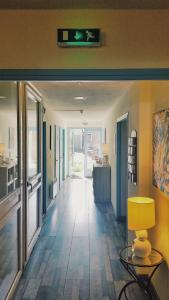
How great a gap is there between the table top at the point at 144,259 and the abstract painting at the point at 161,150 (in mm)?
628

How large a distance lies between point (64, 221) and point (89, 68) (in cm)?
437

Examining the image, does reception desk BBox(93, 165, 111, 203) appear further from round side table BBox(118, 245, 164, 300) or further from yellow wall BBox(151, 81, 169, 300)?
round side table BBox(118, 245, 164, 300)

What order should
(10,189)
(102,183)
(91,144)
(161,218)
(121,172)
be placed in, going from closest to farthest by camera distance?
(161,218), (10,189), (121,172), (102,183), (91,144)

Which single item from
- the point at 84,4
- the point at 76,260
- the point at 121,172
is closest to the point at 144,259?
the point at 76,260

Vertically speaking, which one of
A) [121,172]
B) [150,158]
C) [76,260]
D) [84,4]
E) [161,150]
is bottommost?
[76,260]

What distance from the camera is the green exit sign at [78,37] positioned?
1.83m

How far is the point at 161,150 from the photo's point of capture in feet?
8.57

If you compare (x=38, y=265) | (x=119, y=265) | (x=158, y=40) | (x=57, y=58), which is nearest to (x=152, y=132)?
(x=158, y=40)

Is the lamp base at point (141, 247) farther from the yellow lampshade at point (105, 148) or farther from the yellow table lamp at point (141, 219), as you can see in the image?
the yellow lampshade at point (105, 148)

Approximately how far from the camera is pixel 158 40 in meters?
1.87

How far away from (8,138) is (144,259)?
1817 mm

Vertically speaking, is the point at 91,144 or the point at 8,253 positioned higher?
the point at 91,144

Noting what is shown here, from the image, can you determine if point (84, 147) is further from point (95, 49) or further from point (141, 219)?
point (95, 49)

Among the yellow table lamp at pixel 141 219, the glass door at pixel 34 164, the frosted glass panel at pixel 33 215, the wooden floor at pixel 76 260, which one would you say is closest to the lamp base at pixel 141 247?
the yellow table lamp at pixel 141 219
